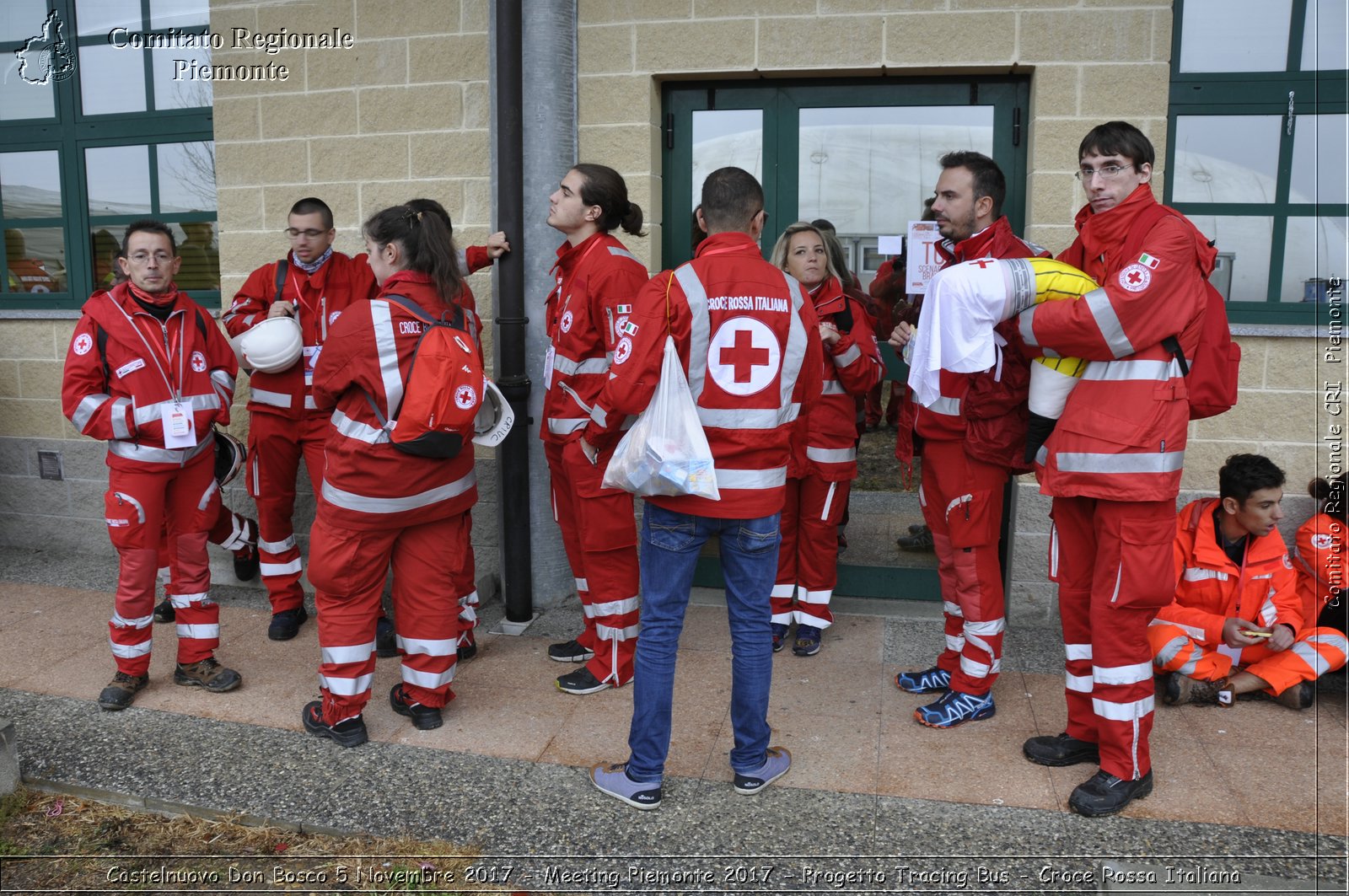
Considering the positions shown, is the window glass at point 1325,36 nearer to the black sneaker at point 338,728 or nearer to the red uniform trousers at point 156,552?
the black sneaker at point 338,728

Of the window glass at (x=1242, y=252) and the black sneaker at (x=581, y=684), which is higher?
the window glass at (x=1242, y=252)

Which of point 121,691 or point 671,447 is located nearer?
point 671,447

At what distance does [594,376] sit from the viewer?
4.21m

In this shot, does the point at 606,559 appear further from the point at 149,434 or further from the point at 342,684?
the point at 149,434

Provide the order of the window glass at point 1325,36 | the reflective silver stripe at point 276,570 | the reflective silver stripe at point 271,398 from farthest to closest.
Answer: the reflective silver stripe at point 276,570, the reflective silver stripe at point 271,398, the window glass at point 1325,36

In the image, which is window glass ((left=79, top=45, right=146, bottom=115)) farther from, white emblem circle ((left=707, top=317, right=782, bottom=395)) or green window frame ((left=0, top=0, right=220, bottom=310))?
white emblem circle ((left=707, top=317, right=782, bottom=395))

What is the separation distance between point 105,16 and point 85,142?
75cm

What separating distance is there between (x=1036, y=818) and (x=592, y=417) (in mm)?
1967

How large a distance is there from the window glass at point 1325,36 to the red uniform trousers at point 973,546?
2.57 meters

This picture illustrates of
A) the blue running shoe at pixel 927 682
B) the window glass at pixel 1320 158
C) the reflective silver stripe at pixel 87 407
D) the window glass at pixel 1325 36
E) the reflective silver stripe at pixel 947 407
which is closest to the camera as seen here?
the reflective silver stripe at pixel 947 407

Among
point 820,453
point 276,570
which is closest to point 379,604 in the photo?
point 276,570

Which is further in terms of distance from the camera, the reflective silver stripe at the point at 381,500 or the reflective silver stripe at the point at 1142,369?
the reflective silver stripe at the point at 381,500

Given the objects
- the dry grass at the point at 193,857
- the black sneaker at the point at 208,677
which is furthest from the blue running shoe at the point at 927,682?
the black sneaker at the point at 208,677

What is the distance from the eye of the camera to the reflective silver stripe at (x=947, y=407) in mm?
3926
